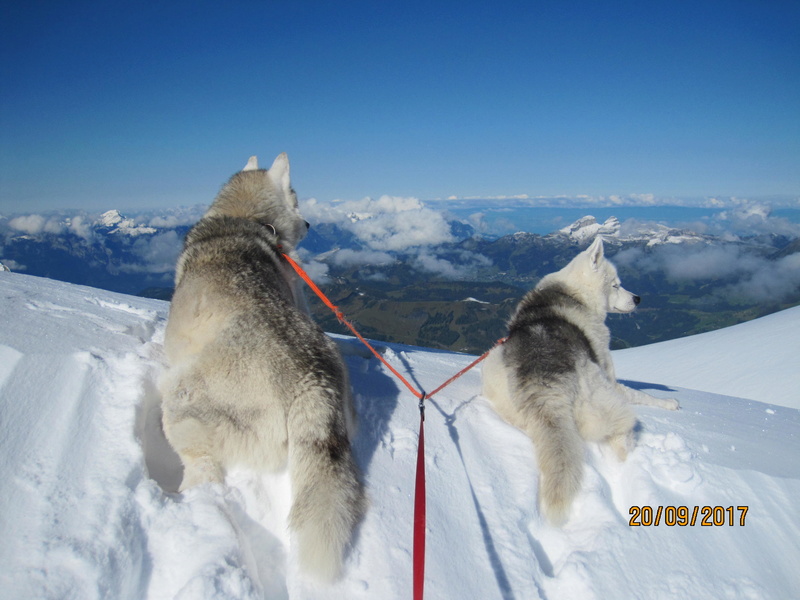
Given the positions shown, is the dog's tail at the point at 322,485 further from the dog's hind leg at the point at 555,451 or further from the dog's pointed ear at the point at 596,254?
the dog's pointed ear at the point at 596,254

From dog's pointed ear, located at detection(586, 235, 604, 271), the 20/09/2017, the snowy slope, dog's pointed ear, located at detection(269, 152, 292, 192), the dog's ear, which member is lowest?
the snowy slope

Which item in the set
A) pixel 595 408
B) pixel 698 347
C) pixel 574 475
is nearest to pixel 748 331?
pixel 698 347

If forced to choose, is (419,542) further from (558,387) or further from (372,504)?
(558,387)

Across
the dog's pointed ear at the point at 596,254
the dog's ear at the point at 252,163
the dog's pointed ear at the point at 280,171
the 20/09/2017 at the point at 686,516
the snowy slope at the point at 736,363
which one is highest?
the dog's ear at the point at 252,163

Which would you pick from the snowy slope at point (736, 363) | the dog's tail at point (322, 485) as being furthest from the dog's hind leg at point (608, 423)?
the snowy slope at point (736, 363)

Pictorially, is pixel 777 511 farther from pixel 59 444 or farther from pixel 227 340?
pixel 59 444

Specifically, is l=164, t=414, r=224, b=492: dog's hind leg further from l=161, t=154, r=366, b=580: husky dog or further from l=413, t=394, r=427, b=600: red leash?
l=413, t=394, r=427, b=600: red leash

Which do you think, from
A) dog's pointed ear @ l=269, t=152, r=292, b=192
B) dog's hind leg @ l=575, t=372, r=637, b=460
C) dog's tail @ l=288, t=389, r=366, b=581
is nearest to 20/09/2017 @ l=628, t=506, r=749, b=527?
dog's hind leg @ l=575, t=372, r=637, b=460

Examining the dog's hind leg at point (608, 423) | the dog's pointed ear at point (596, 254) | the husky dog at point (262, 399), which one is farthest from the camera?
the dog's pointed ear at point (596, 254)
